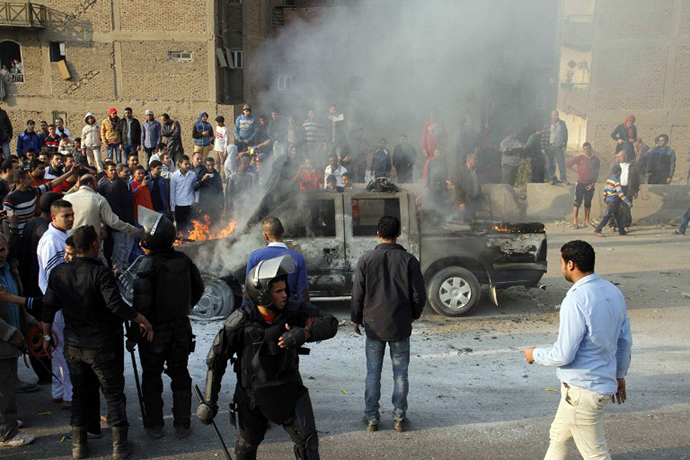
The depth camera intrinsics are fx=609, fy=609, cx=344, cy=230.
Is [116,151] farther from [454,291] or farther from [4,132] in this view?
[454,291]

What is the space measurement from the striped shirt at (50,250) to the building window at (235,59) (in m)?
19.0

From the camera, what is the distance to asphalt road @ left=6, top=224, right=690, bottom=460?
4.68 meters

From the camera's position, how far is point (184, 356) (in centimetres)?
485

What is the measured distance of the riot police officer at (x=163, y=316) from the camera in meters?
4.70

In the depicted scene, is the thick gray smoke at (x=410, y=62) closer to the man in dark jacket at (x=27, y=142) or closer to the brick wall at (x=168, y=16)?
the man in dark jacket at (x=27, y=142)

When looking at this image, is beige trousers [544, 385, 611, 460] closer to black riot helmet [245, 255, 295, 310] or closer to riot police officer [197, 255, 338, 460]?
riot police officer [197, 255, 338, 460]

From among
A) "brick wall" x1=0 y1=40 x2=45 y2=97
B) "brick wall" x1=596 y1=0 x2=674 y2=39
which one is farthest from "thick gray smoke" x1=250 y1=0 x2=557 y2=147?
"brick wall" x1=0 y1=40 x2=45 y2=97

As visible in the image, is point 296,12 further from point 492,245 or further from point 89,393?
point 89,393

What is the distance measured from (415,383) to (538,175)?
1096 centimetres

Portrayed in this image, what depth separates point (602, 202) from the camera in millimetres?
14953

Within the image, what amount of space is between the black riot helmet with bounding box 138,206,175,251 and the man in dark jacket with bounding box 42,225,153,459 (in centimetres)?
39

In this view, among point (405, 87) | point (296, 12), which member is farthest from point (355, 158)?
point (296, 12)

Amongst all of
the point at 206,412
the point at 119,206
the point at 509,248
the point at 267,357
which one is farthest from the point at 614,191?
the point at 206,412

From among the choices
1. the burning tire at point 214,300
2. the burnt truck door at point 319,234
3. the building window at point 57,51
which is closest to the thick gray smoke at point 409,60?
the burnt truck door at point 319,234
